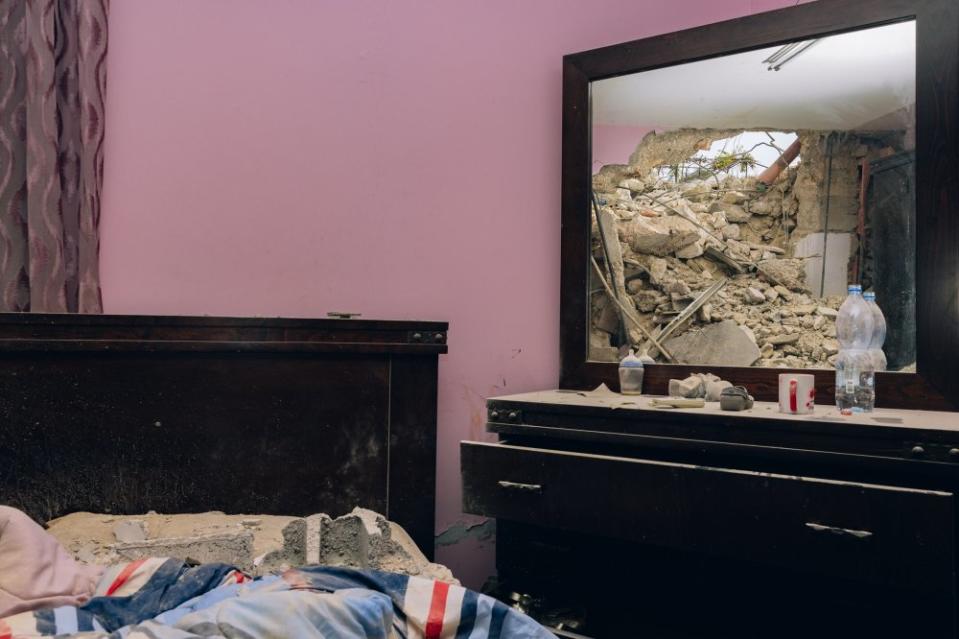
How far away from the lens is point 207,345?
1703 mm

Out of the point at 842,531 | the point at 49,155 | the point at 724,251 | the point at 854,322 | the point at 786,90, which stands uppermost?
the point at 786,90

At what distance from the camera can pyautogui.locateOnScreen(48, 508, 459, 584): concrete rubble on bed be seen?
1391 millimetres

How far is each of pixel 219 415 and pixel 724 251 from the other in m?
1.38

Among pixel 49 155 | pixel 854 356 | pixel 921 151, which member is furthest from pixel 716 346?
pixel 49 155

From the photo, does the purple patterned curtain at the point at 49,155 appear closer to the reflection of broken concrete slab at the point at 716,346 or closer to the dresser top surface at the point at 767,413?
the dresser top surface at the point at 767,413

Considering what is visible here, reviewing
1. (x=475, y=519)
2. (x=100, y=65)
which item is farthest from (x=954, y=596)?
(x=100, y=65)

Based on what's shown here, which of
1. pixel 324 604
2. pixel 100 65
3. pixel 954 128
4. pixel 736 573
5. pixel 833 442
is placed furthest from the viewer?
pixel 100 65

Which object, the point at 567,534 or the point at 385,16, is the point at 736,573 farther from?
the point at 385,16

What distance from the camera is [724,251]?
1895 millimetres

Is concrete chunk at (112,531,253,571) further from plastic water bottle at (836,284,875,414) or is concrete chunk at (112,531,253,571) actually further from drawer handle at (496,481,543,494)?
plastic water bottle at (836,284,875,414)

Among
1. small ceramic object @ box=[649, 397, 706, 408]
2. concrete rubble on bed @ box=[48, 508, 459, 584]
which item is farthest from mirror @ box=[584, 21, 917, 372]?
concrete rubble on bed @ box=[48, 508, 459, 584]

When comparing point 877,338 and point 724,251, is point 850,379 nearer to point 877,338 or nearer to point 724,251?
point 877,338

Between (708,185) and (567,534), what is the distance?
1012 millimetres

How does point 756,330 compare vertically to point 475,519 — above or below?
above
